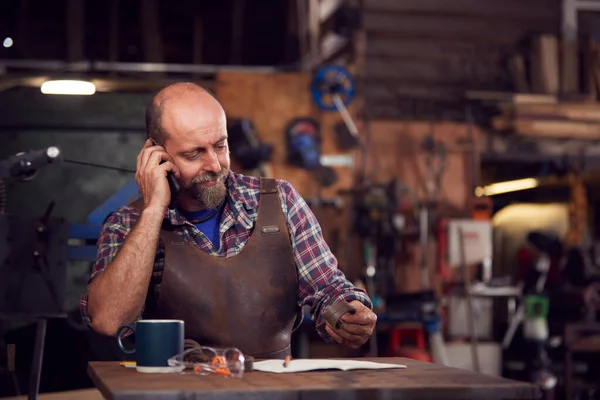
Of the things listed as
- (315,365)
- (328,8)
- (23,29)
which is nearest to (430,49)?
(328,8)

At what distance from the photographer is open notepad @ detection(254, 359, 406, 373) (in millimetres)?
2395

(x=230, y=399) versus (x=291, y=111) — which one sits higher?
(x=291, y=111)

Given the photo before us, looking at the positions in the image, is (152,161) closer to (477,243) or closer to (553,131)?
(477,243)

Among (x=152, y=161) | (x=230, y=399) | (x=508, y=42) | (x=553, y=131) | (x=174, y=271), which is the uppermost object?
(x=508, y=42)

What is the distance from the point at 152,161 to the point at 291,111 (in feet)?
17.8

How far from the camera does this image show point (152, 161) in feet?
10.2

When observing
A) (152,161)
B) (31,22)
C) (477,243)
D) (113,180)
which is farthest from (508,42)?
(152,161)

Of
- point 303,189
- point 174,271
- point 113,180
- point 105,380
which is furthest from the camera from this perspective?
point 303,189

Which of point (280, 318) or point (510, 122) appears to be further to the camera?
point (510, 122)

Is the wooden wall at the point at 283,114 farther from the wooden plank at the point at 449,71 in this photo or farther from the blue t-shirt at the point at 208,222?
the blue t-shirt at the point at 208,222

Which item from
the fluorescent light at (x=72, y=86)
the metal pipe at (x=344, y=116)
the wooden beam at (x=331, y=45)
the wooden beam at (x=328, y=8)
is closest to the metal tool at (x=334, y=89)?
the metal pipe at (x=344, y=116)

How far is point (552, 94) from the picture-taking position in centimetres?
919

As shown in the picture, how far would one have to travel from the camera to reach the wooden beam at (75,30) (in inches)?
351

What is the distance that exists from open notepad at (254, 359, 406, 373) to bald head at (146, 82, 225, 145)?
3.35 feet
